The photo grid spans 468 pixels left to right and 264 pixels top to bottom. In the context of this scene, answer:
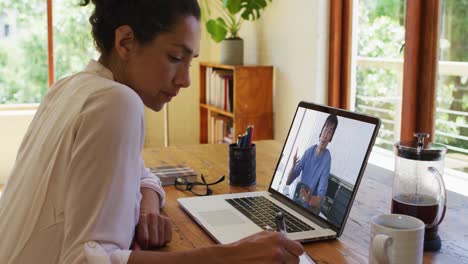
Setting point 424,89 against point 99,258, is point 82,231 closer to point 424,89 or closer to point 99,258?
point 99,258

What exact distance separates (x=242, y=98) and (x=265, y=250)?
9.04ft

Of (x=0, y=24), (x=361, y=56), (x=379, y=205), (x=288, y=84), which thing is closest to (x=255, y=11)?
(x=288, y=84)

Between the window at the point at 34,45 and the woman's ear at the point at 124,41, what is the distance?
11.9ft

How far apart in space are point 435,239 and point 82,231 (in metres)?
0.71

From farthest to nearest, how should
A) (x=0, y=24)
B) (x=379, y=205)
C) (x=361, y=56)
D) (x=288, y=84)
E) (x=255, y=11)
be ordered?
(x=0, y=24)
(x=255, y=11)
(x=288, y=84)
(x=361, y=56)
(x=379, y=205)

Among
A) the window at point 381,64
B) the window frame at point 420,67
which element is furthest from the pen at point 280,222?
the window at point 381,64

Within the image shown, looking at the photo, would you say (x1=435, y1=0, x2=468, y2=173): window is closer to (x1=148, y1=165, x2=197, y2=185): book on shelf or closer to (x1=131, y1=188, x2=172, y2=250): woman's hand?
(x1=148, y1=165, x2=197, y2=185): book on shelf

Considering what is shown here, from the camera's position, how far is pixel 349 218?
4.31 ft

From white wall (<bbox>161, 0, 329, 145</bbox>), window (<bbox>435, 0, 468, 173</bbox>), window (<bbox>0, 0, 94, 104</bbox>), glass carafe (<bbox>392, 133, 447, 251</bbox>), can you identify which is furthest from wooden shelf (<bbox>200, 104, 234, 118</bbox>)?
glass carafe (<bbox>392, 133, 447, 251</bbox>)

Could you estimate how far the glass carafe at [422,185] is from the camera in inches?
43.6

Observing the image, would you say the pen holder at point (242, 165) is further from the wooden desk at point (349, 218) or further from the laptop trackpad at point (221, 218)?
the laptop trackpad at point (221, 218)

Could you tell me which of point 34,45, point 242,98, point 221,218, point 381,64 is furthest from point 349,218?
point 34,45

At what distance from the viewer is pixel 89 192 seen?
85 cm

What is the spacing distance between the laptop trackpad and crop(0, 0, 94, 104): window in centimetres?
351
